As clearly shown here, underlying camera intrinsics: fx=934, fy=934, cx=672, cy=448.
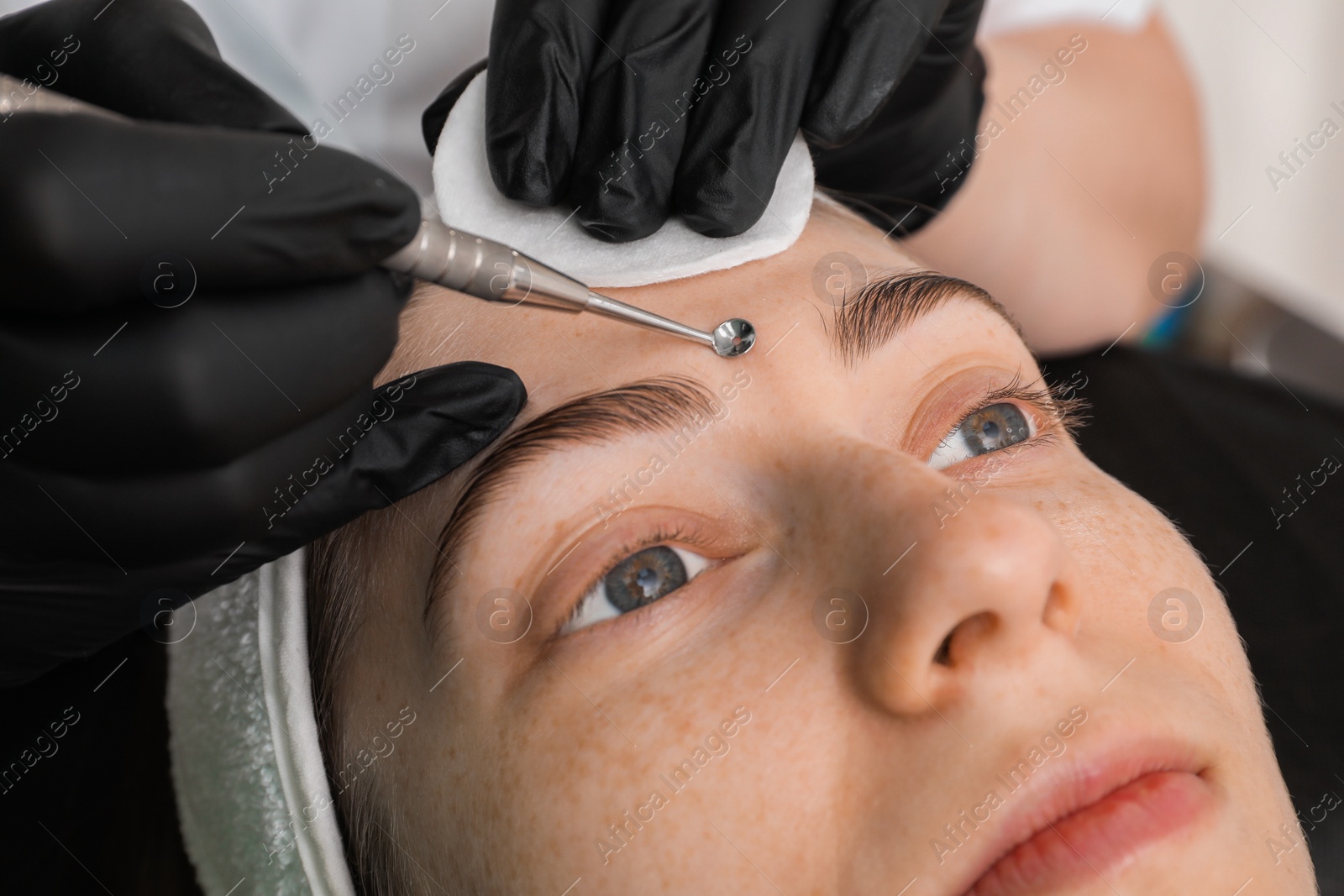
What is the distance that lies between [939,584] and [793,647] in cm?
13

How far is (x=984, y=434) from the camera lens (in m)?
1.07

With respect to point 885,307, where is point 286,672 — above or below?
below

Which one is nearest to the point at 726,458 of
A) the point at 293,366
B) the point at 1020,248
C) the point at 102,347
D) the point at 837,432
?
the point at 837,432

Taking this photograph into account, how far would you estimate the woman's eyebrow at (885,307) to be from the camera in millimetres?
892

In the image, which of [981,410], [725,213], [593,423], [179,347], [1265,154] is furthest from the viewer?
[1265,154]

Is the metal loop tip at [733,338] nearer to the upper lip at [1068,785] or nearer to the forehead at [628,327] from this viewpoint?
the forehead at [628,327]

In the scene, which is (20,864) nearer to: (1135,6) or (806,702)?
(806,702)

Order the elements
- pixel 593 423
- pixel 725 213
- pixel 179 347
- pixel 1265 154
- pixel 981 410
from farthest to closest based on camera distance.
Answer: pixel 1265 154 → pixel 981 410 → pixel 725 213 → pixel 593 423 → pixel 179 347

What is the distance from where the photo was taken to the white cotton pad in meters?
0.94

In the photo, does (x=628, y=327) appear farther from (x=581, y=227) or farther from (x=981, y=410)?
(x=981, y=410)

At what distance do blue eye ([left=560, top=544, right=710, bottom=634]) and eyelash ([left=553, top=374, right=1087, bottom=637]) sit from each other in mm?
13

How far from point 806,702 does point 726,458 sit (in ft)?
0.74

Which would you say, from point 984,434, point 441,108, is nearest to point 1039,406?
point 984,434

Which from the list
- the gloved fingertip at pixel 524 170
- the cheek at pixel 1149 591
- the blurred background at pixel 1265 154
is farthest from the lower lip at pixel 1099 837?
the blurred background at pixel 1265 154
